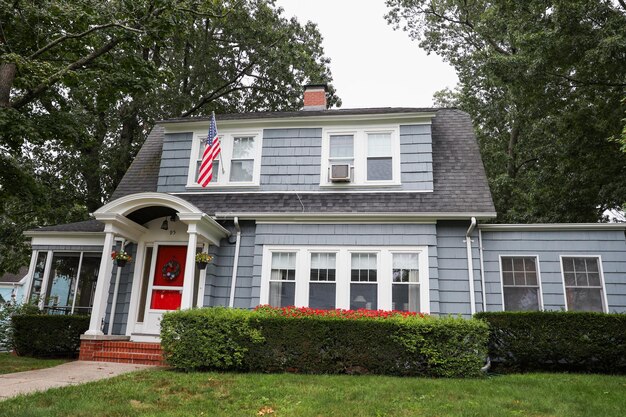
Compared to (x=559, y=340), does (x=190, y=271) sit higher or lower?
higher

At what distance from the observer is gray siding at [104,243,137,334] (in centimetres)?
Answer: 1016

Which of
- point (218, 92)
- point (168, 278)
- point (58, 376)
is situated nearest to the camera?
point (58, 376)

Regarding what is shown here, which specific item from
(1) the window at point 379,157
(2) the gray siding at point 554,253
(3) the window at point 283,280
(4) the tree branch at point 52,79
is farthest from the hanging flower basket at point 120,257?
(2) the gray siding at point 554,253

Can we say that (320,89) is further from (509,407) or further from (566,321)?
(509,407)

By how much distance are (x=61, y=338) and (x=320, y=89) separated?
30.4ft

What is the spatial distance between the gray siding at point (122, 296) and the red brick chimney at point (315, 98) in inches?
248

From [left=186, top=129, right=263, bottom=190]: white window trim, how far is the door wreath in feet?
6.52

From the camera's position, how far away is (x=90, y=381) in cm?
643

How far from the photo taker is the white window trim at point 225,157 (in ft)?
36.5

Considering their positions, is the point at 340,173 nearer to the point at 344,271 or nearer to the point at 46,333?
the point at 344,271

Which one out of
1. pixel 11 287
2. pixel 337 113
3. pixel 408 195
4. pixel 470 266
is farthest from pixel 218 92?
pixel 11 287

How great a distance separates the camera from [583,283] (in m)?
9.20

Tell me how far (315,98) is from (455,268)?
668 centimetres

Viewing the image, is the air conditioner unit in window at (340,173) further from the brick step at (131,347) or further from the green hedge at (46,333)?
the green hedge at (46,333)
